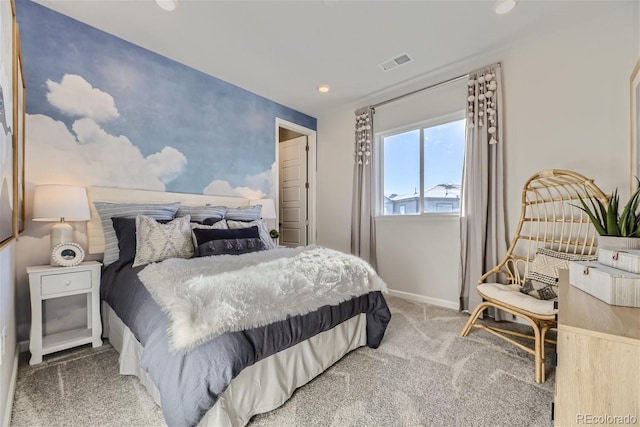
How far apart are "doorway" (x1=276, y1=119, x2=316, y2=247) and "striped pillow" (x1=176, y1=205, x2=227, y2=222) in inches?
58.9

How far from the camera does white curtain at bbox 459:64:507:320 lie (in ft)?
8.79

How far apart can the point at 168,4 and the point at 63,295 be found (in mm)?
2277

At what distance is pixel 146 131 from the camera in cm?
272

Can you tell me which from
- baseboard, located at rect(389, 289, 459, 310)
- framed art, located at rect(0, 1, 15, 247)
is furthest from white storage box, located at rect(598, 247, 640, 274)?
framed art, located at rect(0, 1, 15, 247)

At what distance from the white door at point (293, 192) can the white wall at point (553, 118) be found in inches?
64.6

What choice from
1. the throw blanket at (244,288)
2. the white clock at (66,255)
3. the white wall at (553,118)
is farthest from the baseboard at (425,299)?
the white clock at (66,255)

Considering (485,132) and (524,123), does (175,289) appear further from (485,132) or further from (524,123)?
(524,123)

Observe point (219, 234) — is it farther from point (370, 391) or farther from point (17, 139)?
point (370, 391)

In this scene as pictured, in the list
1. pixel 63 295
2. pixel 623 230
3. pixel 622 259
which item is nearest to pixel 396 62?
pixel 623 230

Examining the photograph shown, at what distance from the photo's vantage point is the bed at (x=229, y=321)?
1.13 meters

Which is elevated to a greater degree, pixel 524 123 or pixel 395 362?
pixel 524 123

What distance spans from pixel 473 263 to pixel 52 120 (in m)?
3.95

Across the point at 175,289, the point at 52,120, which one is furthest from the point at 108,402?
the point at 52,120

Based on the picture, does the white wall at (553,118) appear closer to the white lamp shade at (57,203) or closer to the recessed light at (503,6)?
the recessed light at (503,6)
